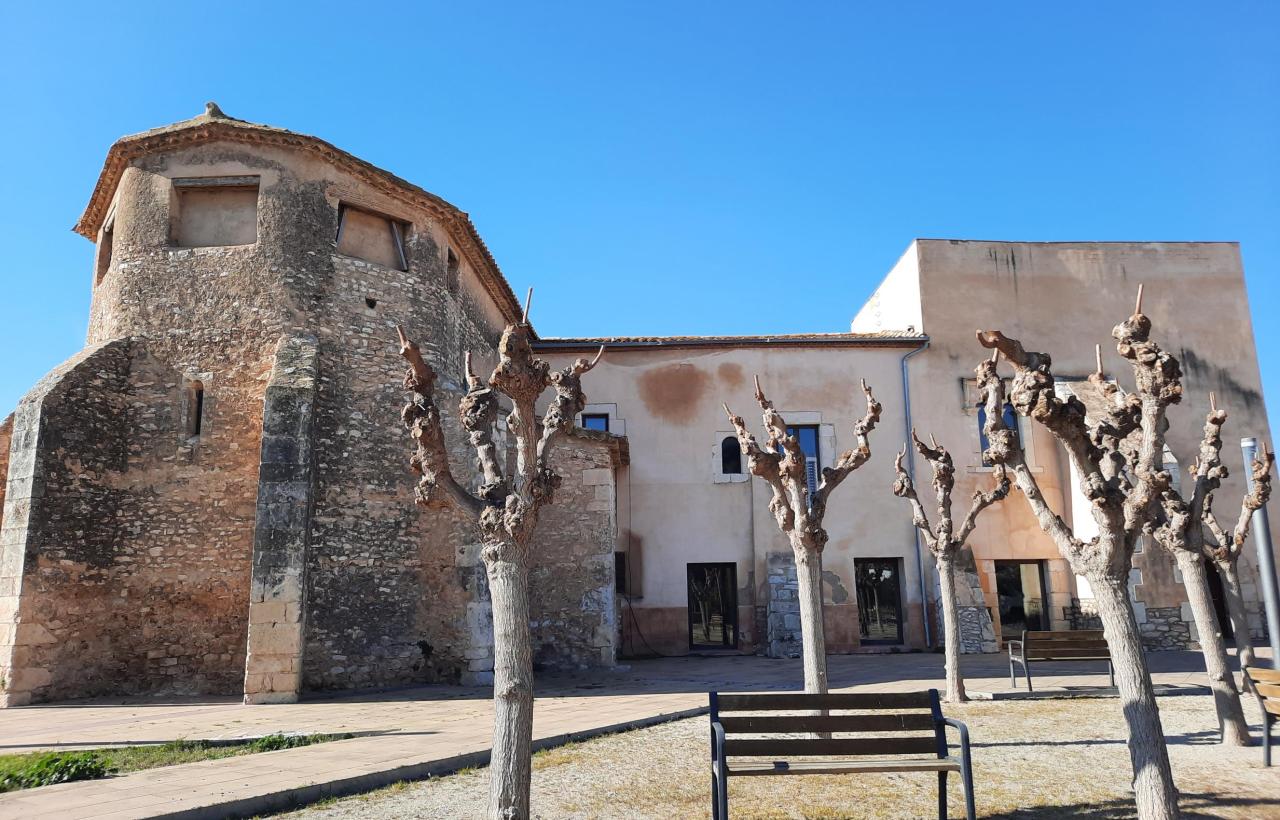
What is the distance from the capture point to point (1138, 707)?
463 cm

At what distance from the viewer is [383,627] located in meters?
11.6

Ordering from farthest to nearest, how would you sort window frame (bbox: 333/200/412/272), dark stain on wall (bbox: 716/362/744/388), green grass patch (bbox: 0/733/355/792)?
1. dark stain on wall (bbox: 716/362/744/388)
2. window frame (bbox: 333/200/412/272)
3. green grass patch (bbox: 0/733/355/792)

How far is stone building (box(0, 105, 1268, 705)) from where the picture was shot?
11008 millimetres

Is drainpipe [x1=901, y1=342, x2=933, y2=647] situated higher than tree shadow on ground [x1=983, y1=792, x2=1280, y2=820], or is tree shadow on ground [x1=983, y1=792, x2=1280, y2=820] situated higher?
drainpipe [x1=901, y1=342, x2=933, y2=647]

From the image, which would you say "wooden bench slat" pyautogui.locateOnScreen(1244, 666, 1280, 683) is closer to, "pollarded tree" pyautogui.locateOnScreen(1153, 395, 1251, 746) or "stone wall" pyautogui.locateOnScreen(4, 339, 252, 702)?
"pollarded tree" pyautogui.locateOnScreen(1153, 395, 1251, 746)

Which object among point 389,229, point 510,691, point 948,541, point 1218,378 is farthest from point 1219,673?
point 1218,378

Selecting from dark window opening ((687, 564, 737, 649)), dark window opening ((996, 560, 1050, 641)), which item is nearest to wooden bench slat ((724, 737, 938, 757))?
dark window opening ((687, 564, 737, 649))

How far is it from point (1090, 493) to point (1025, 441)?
14027 mm

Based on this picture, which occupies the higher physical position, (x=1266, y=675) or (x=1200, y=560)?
(x=1200, y=560)

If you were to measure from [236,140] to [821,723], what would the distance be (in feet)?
39.9

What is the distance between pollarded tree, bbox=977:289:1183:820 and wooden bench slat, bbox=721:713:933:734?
3.71ft

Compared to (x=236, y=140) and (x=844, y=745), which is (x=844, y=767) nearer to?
(x=844, y=745)

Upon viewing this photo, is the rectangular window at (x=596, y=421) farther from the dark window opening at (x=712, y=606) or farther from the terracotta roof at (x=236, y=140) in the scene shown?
the terracotta roof at (x=236, y=140)

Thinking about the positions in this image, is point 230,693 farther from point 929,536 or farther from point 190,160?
point 929,536
